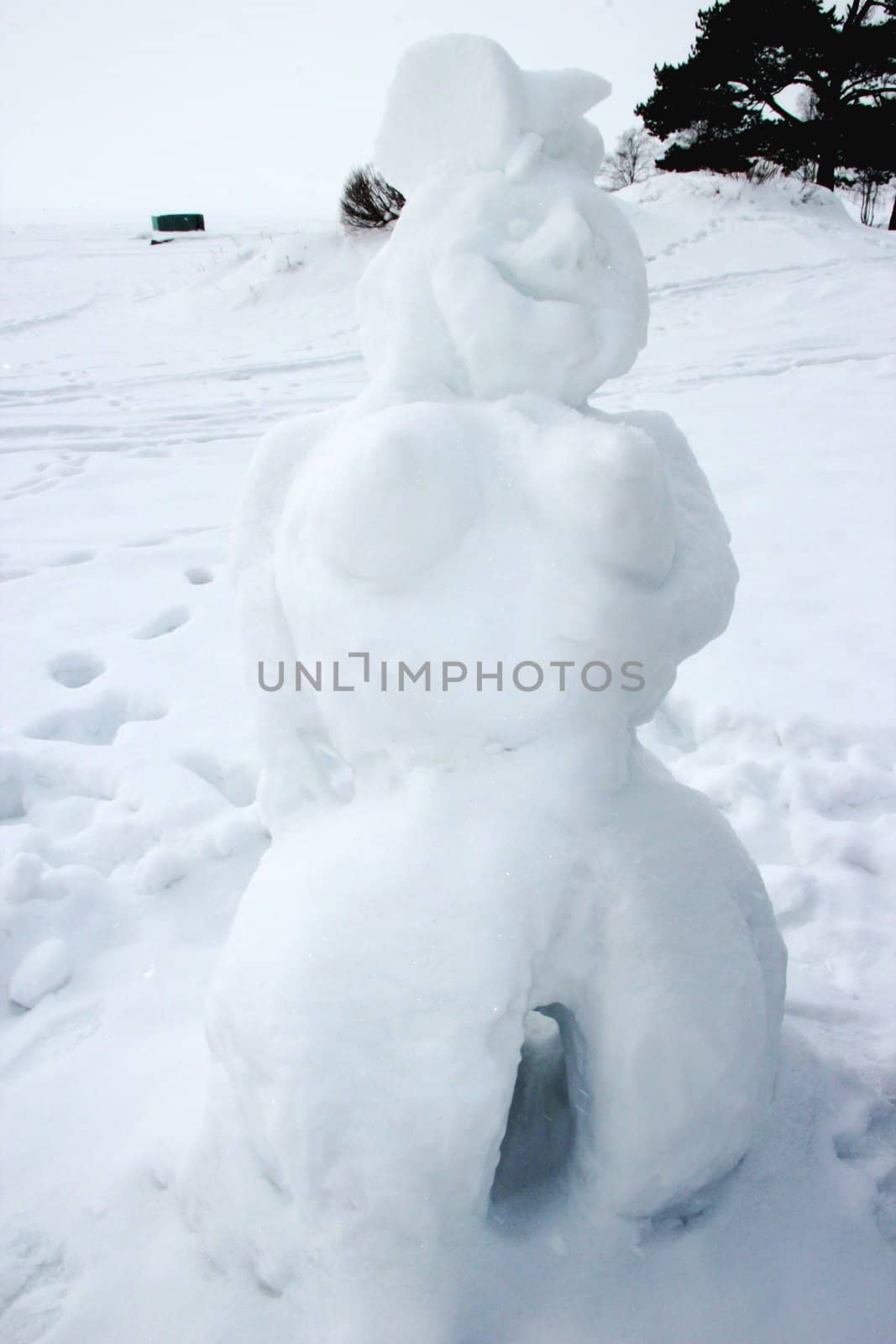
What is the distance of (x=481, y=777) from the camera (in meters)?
1.14

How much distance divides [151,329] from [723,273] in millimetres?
6031

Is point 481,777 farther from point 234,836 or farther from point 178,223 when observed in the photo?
point 178,223

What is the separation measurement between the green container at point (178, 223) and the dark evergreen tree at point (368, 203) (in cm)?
953

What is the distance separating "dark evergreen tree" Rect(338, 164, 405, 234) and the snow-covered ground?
5.88 meters

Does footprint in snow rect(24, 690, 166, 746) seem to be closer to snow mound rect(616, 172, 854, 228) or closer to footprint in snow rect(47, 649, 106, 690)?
footprint in snow rect(47, 649, 106, 690)

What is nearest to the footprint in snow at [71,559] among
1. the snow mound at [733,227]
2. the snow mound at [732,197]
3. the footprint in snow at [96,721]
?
the footprint in snow at [96,721]

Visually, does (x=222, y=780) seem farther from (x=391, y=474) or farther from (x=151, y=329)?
(x=151, y=329)

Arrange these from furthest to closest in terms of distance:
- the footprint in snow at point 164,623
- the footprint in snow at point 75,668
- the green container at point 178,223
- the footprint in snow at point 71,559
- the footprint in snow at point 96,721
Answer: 1. the green container at point 178,223
2. the footprint in snow at point 71,559
3. the footprint in snow at point 164,623
4. the footprint in snow at point 75,668
5. the footprint in snow at point 96,721

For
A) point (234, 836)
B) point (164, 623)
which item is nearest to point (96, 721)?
point (164, 623)

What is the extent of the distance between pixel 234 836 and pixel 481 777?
1.35 metres

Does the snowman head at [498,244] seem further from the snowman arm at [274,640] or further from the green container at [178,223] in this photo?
the green container at [178,223]

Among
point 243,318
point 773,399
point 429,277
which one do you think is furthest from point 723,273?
point 429,277

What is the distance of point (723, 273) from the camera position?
913cm

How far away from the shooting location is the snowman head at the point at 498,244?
1148 millimetres
